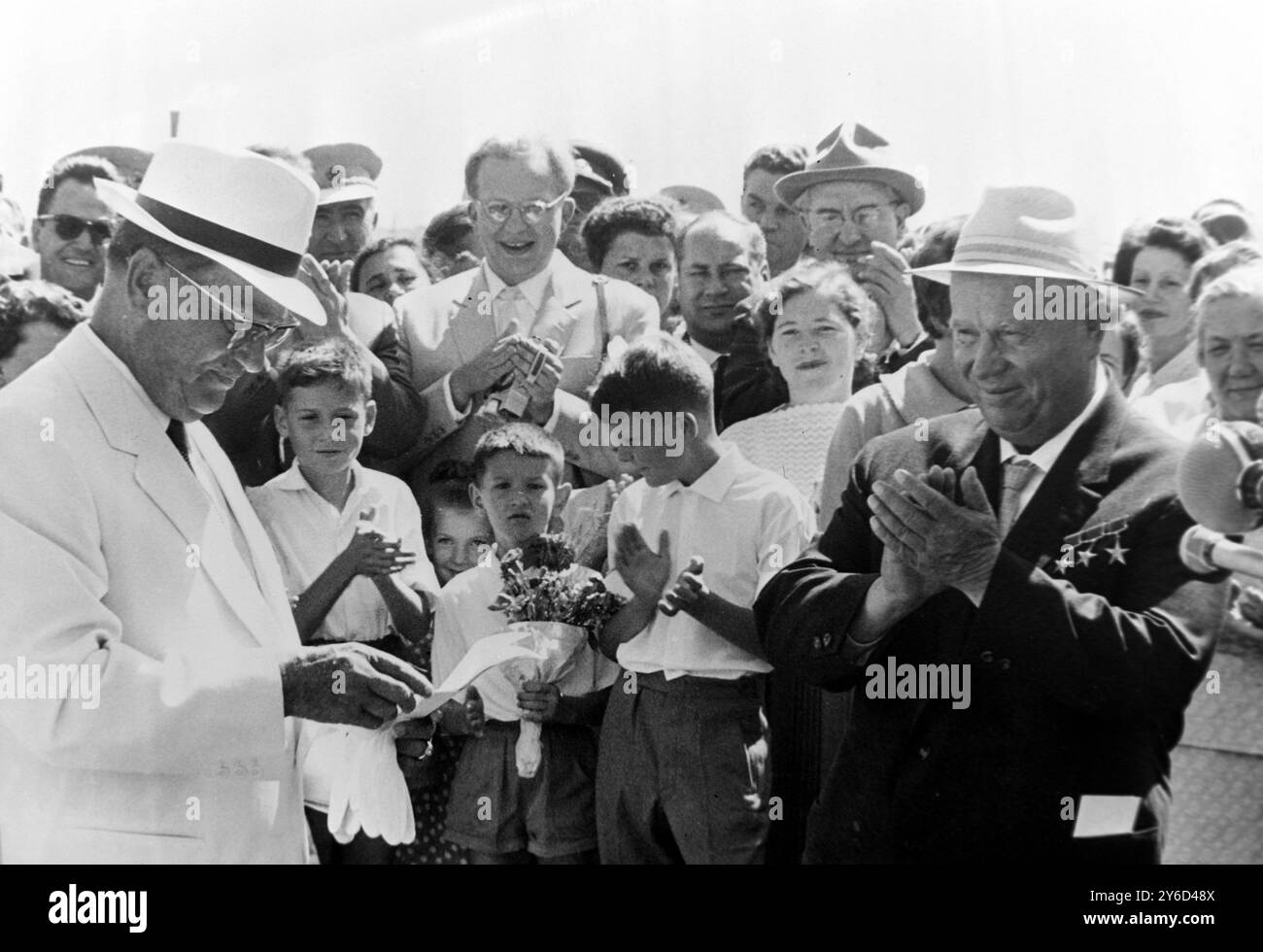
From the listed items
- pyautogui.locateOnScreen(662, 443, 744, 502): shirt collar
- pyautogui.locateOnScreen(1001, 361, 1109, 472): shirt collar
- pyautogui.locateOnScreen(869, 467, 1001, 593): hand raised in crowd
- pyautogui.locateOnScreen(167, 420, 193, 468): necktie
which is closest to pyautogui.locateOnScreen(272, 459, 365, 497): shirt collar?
pyautogui.locateOnScreen(167, 420, 193, 468): necktie

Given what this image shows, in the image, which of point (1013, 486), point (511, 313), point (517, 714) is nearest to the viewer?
point (1013, 486)

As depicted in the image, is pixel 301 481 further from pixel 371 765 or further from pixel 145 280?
pixel 371 765

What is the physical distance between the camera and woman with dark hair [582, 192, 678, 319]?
431cm

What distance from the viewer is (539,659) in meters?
4.19

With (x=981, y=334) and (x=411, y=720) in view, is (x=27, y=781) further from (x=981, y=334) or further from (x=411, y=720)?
(x=981, y=334)

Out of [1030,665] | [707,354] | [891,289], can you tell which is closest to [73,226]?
[707,354]

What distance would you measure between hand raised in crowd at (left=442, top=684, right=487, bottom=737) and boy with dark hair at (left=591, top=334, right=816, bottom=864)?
345mm

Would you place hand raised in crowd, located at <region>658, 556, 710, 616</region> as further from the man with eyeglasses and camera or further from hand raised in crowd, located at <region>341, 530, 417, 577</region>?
hand raised in crowd, located at <region>341, 530, 417, 577</region>

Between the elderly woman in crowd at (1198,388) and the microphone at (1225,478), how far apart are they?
0.16ft

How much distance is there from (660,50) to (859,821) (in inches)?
86.1

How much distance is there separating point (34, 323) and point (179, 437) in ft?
1.79

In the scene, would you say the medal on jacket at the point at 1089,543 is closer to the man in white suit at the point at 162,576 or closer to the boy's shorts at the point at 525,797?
the boy's shorts at the point at 525,797

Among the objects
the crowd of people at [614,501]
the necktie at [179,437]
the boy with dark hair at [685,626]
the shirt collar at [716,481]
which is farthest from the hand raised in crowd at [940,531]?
the necktie at [179,437]
